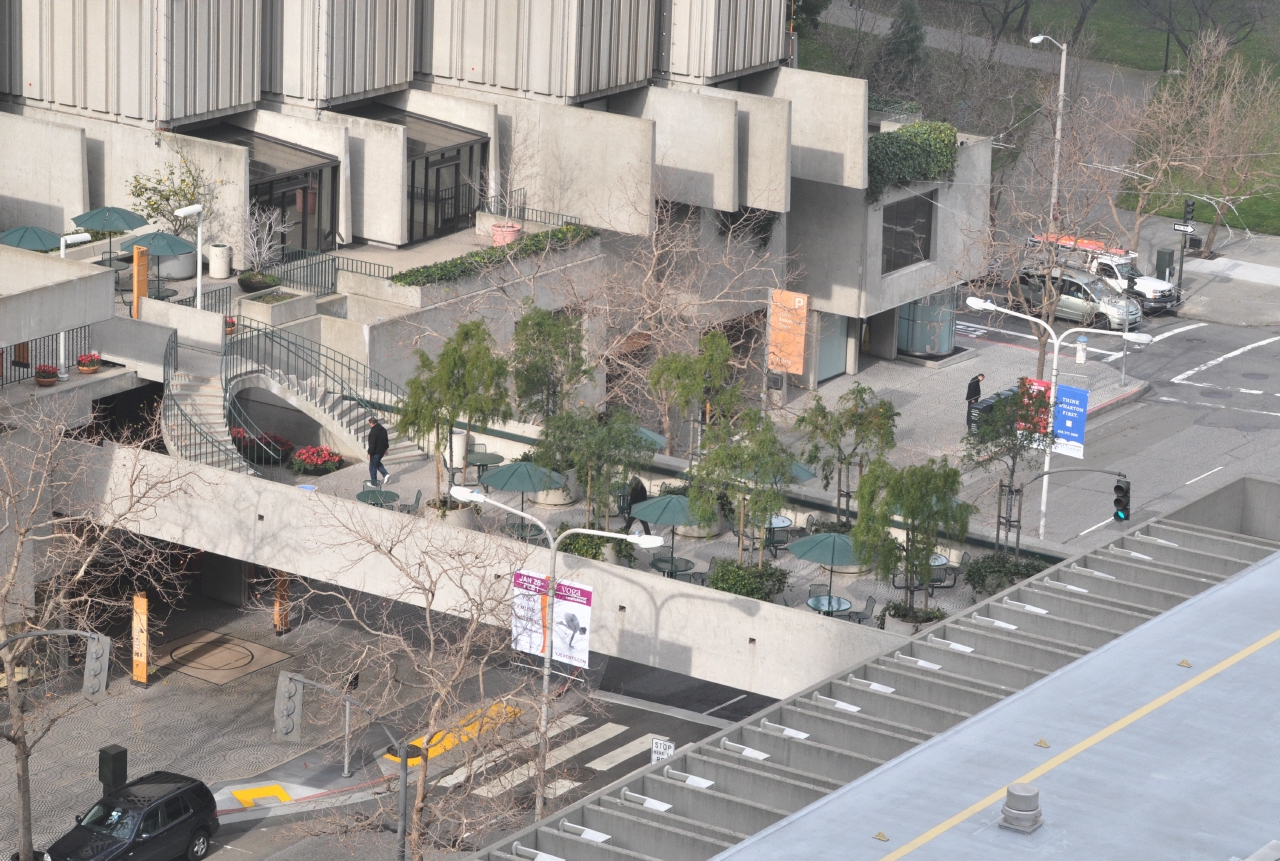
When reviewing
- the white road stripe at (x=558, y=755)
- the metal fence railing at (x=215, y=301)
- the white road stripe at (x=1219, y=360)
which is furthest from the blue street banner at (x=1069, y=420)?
the white road stripe at (x=1219, y=360)

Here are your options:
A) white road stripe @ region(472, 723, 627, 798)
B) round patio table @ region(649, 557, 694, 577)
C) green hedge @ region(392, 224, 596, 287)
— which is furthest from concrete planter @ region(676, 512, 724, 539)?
green hedge @ region(392, 224, 596, 287)

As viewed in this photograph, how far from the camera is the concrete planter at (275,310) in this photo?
4697 cm

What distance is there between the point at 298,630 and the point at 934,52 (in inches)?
1918

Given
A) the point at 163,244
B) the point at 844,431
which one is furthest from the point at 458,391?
the point at 163,244

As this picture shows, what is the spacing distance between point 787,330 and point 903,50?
26.2 meters

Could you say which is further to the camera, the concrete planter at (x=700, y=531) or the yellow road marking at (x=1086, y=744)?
the concrete planter at (x=700, y=531)

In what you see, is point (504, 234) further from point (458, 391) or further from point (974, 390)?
point (458, 391)

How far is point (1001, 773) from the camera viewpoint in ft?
71.5

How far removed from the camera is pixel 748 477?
→ 3759 cm

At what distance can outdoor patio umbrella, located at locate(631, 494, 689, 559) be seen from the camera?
124 feet

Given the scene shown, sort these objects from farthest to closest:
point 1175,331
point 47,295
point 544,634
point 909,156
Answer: point 1175,331
point 909,156
point 47,295
point 544,634

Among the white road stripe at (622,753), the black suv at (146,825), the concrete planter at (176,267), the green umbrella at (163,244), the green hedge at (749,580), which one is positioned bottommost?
the white road stripe at (622,753)

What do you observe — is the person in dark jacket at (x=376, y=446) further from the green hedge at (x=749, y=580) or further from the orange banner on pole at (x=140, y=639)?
the green hedge at (x=749, y=580)

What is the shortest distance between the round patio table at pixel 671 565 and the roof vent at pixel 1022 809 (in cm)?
1794
